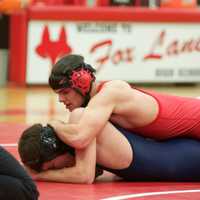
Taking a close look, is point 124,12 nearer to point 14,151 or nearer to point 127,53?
point 127,53

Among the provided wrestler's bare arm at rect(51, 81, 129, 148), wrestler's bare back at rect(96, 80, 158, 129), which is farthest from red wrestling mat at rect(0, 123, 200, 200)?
wrestler's bare back at rect(96, 80, 158, 129)

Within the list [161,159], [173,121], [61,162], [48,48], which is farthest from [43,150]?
[48,48]

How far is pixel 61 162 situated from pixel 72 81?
572 mm

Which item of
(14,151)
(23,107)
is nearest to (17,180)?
(14,151)

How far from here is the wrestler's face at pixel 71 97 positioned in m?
6.02

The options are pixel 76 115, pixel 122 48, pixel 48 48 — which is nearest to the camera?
pixel 76 115

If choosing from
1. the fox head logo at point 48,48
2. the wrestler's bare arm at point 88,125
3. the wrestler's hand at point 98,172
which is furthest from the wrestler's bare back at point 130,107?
the fox head logo at point 48,48

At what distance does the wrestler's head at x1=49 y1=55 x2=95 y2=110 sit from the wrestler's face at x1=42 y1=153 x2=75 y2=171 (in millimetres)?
345

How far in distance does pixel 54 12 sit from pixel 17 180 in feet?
29.1

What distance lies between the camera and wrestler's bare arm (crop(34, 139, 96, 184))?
592cm

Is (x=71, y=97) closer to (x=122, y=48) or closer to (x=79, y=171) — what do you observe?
(x=79, y=171)

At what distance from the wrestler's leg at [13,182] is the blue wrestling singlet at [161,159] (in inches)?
53.4

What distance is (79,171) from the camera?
235 inches

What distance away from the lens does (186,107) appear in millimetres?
6301
